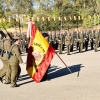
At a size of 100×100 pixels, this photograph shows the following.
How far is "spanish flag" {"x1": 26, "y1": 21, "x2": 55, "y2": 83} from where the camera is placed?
29.4 feet

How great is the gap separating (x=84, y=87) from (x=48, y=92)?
43.2 inches

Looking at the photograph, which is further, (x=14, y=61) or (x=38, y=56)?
(x=38, y=56)

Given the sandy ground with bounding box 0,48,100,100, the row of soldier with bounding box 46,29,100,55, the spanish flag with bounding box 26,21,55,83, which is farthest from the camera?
the row of soldier with bounding box 46,29,100,55

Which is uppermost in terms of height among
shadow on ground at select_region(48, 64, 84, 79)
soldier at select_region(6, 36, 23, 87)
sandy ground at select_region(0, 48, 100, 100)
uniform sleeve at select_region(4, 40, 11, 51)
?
uniform sleeve at select_region(4, 40, 11, 51)

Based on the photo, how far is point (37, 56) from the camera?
29.4ft

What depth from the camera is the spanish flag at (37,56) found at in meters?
8.96

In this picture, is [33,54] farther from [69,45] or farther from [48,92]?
[69,45]

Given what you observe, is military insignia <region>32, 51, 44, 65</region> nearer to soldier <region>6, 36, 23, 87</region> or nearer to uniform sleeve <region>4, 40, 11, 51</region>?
soldier <region>6, 36, 23, 87</region>

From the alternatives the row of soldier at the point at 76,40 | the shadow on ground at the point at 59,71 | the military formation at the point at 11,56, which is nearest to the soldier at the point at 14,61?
the military formation at the point at 11,56

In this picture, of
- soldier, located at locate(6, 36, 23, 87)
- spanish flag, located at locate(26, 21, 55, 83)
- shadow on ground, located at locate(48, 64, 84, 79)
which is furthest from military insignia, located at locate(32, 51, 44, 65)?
shadow on ground, located at locate(48, 64, 84, 79)

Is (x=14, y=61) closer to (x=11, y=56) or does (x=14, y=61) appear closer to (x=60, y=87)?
(x=11, y=56)

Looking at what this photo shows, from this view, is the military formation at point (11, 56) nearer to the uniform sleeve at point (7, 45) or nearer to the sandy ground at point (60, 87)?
the uniform sleeve at point (7, 45)

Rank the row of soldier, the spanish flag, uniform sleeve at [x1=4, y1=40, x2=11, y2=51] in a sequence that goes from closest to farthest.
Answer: uniform sleeve at [x1=4, y1=40, x2=11, y2=51] < the spanish flag < the row of soldier

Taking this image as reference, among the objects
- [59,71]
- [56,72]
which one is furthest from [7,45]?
[59,71]
